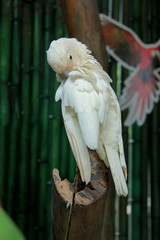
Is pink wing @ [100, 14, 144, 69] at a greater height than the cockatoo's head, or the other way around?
pink wing @ [100, 14, 144, 69]

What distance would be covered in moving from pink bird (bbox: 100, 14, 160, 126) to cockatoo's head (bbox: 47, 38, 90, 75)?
38.6 inches

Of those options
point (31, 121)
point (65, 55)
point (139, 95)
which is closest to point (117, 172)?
point (65, 55)

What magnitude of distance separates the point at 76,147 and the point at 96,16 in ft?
2.34

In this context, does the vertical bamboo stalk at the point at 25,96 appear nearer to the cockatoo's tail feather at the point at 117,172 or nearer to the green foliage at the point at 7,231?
the cockatoo's tail feather at the point at 117,172

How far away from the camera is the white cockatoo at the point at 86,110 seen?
31.2 inches

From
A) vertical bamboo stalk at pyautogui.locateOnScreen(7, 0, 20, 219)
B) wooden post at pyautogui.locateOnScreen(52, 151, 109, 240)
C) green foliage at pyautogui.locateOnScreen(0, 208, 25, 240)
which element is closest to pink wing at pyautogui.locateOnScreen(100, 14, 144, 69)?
vertical bamboo stalk at pyautogui.locateOnScreen(7, 0, 20, 219)

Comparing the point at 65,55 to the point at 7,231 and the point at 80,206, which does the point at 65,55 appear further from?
the point at 7,231

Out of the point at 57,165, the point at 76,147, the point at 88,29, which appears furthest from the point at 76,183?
the point at 57,165

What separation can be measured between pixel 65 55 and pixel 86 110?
14 cm

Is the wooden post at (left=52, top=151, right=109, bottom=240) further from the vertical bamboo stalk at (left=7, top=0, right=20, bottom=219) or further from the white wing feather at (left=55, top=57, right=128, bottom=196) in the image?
the vertical bamboo stalk at (left=7, top=0, right=20, bottom=219)

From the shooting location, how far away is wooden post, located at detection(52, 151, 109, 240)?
0.74 meters

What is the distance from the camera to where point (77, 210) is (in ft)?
2.41

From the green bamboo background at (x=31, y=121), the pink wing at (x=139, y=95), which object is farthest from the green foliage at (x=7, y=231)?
the pink wing at (x=139, y=95)

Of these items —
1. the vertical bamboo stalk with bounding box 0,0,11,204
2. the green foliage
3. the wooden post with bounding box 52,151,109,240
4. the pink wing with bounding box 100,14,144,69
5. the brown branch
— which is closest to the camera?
the green foliage
